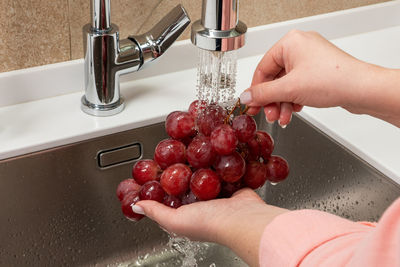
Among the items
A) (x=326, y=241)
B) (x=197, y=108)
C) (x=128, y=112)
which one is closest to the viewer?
(x=326, y=241)

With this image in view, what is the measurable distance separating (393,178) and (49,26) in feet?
2.10

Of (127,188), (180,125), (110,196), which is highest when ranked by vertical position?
(180,125)

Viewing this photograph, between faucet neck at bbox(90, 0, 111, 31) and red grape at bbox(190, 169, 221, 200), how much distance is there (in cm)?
35

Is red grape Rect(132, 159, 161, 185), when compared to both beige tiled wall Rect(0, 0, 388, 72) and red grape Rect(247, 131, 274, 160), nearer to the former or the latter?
red grape Rect(247, 131, 274, 160)

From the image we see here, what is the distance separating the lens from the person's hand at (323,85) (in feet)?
2.32

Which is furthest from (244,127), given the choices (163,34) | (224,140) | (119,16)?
(119,16)

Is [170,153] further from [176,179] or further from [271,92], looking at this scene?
[271,92]

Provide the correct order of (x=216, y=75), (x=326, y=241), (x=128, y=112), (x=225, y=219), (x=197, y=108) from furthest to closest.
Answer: (x=128, y=112)
(x=216, y=75)
(x=197, y=108)
(x=225, y=219)
(x=326, y=241)

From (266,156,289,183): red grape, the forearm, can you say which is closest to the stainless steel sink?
(266,156,289,183): red grape

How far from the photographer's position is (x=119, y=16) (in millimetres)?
1054

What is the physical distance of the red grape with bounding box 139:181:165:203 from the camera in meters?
0.75

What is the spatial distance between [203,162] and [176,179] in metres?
0.04

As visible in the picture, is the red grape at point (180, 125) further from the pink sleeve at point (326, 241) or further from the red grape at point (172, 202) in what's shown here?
the pink sleeve at point (326, 241)

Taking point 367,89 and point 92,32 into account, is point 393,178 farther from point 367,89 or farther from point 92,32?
point 92,32
